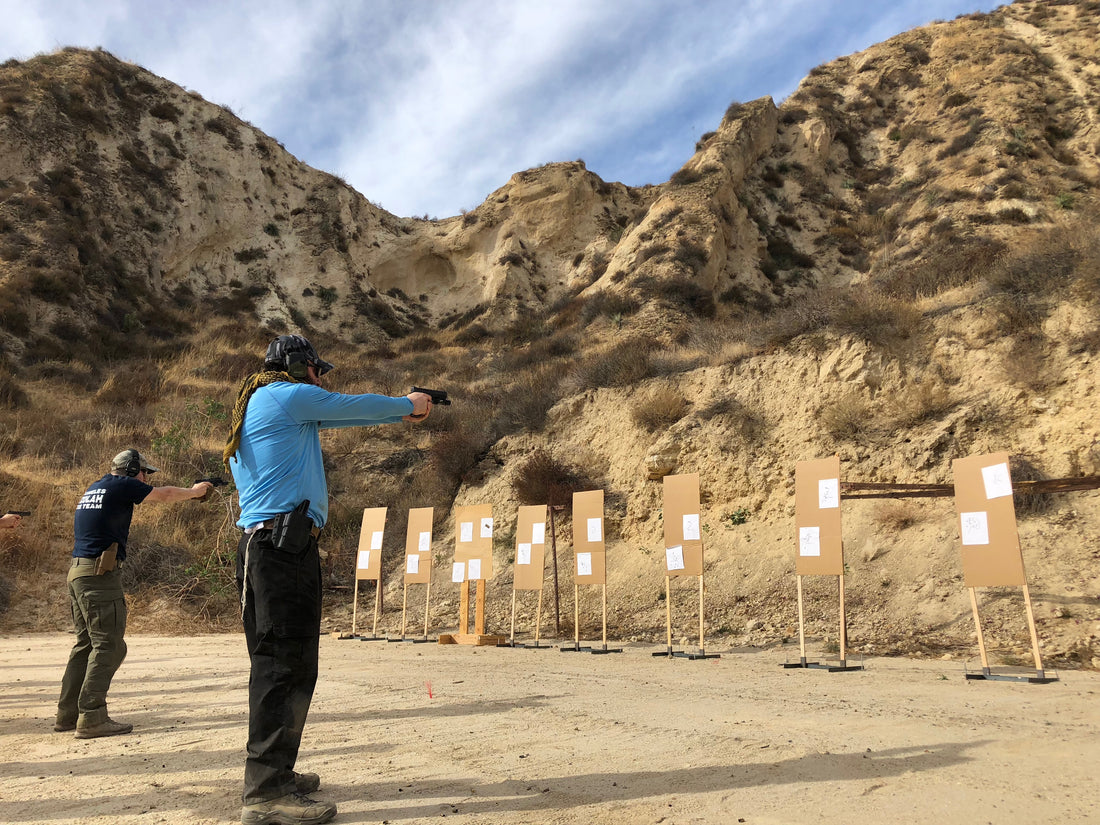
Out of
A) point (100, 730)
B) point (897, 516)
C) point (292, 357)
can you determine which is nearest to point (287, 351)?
point (292, 357)

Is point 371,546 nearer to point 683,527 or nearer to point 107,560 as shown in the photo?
point 683,527

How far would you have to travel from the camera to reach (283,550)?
123 inches

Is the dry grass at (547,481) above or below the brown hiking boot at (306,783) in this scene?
above

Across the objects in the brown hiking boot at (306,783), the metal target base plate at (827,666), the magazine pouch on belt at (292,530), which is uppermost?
the magazine pouch on belt at (292,530)

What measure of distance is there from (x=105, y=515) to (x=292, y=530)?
9.55 feet

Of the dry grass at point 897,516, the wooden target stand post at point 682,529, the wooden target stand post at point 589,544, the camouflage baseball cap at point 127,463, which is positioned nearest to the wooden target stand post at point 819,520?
the wooden target stand post at point 682,529

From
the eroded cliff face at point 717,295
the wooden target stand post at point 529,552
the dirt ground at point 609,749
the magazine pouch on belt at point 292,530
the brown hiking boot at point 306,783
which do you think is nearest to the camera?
the dirt ground at point 609,749

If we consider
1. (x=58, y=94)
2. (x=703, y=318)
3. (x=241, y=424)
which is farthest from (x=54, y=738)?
(x=58, y=94)

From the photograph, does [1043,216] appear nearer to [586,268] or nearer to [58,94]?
[586,268]

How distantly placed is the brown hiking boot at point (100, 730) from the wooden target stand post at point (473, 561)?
18.7ft

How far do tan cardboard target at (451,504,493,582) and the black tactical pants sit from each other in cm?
734

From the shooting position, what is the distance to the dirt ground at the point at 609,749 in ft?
9.89

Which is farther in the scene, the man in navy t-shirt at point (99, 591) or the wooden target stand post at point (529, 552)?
the wooden target stand post at point (529, 552)

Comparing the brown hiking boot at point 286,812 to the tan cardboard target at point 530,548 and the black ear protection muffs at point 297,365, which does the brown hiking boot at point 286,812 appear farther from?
the tan cardboard target at point 530,548
